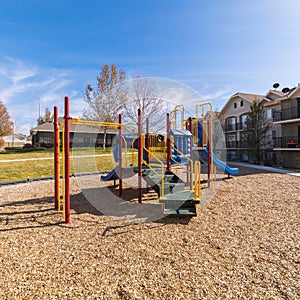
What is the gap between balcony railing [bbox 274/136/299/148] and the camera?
16406 mm

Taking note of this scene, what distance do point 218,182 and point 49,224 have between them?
274 inches

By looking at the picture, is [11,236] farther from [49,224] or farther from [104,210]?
[104,210]

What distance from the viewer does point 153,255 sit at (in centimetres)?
333

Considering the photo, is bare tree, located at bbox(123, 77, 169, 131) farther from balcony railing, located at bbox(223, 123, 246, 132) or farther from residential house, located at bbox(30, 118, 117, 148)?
residential house, located at bbox(30, 118, 117, 148)

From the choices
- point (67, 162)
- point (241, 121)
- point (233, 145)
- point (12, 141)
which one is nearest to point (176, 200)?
point (67, 162)

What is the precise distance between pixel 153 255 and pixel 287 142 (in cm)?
1771

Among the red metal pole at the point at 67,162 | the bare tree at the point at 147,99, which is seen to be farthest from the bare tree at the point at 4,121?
the red metal pole at the point at 67,162

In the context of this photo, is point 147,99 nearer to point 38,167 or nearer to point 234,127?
point 38,167

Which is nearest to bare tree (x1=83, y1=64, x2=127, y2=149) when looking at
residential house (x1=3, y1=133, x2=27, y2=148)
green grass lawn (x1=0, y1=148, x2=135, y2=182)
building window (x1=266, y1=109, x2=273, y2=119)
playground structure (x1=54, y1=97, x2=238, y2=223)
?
green grass lawn (x1=0, y1=148, x2=135, y2=182)

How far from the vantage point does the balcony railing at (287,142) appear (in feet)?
53.8

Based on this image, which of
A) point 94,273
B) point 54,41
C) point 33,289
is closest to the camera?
point 33,289

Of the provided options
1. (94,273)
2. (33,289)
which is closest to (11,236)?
(33,289)

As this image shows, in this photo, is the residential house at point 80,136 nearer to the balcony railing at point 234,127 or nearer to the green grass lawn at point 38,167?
the green grass lawn at point 38,167

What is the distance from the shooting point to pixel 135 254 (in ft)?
11.1
